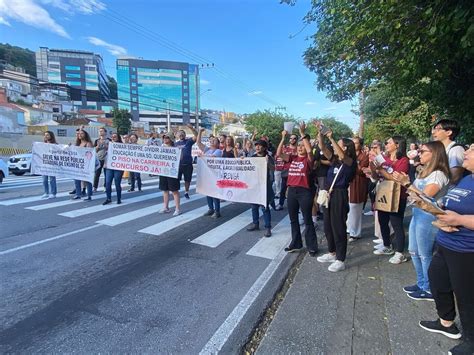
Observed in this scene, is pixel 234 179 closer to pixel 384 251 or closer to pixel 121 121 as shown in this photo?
pixel 384 251

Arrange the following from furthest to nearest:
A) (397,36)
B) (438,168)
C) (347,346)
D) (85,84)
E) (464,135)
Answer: (85,84) → (464,135) → (397,36) → (438,168) → (347,346)

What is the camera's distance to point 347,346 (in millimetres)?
2691

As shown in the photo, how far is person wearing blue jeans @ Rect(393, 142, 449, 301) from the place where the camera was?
309cm

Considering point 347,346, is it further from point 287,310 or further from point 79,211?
point 79,211

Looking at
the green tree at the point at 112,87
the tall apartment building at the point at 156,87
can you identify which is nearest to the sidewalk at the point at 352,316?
the tall apartment building at the point at 156,87

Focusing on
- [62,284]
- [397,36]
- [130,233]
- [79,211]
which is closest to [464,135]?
[397,36]

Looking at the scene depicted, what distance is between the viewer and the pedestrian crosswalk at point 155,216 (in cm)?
569

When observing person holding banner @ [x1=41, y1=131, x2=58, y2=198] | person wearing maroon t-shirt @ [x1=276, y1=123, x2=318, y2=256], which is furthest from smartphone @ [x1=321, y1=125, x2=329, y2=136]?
person holding banner @ [x1=41, y1=131, x2=58, y2=198]

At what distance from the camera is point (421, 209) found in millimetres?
3064

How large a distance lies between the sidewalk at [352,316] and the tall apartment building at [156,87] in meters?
131

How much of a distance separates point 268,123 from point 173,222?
47.0 metres

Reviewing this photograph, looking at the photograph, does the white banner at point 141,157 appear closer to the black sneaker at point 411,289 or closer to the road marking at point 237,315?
the road marking at point 237,315

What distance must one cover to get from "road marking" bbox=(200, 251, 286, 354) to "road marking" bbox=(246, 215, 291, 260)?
0.48m

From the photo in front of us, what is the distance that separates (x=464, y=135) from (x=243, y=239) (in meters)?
5.86
